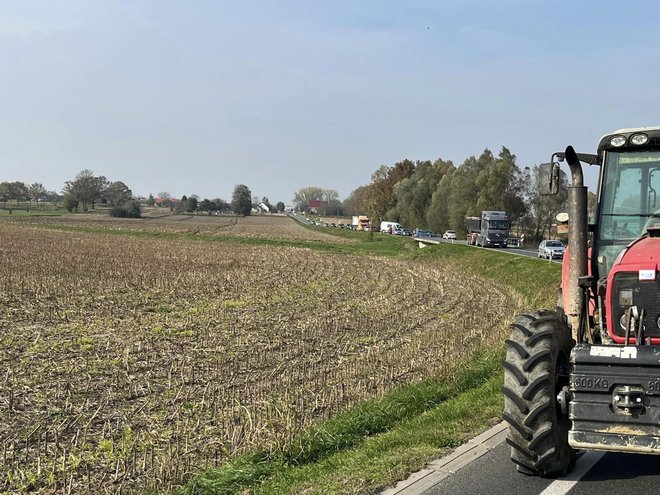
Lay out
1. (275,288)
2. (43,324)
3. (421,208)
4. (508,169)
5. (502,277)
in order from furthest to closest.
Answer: (421,208), (508,169), (502,277), (275,288), (43,324)

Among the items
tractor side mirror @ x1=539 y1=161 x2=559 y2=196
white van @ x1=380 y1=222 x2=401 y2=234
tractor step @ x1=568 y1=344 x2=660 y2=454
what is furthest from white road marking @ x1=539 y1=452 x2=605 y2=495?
white van @ x1=380 y1=222 x2=401 y2=234

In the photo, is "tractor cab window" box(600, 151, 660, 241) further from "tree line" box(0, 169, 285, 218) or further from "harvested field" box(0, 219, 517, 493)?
"tree line" box(0, 169, 285, 218)

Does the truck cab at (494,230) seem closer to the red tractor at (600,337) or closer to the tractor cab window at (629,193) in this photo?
the red tractor at (600,337)

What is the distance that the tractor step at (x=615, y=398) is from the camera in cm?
551

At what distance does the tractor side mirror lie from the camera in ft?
22.8

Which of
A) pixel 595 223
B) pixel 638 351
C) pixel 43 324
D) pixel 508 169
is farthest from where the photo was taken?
pixel 508 169

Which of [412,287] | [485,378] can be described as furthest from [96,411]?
[412,287]

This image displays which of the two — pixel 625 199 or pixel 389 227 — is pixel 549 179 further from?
pixel 389 227

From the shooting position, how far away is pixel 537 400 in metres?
6.02

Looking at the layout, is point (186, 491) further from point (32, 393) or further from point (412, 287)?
point (412, 287)

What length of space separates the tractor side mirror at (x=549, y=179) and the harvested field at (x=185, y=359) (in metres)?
3.82

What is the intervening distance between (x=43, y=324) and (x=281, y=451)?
10257 mm

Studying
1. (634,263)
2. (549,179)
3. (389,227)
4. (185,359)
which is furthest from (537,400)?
(389,227)

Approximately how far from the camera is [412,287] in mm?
26750
